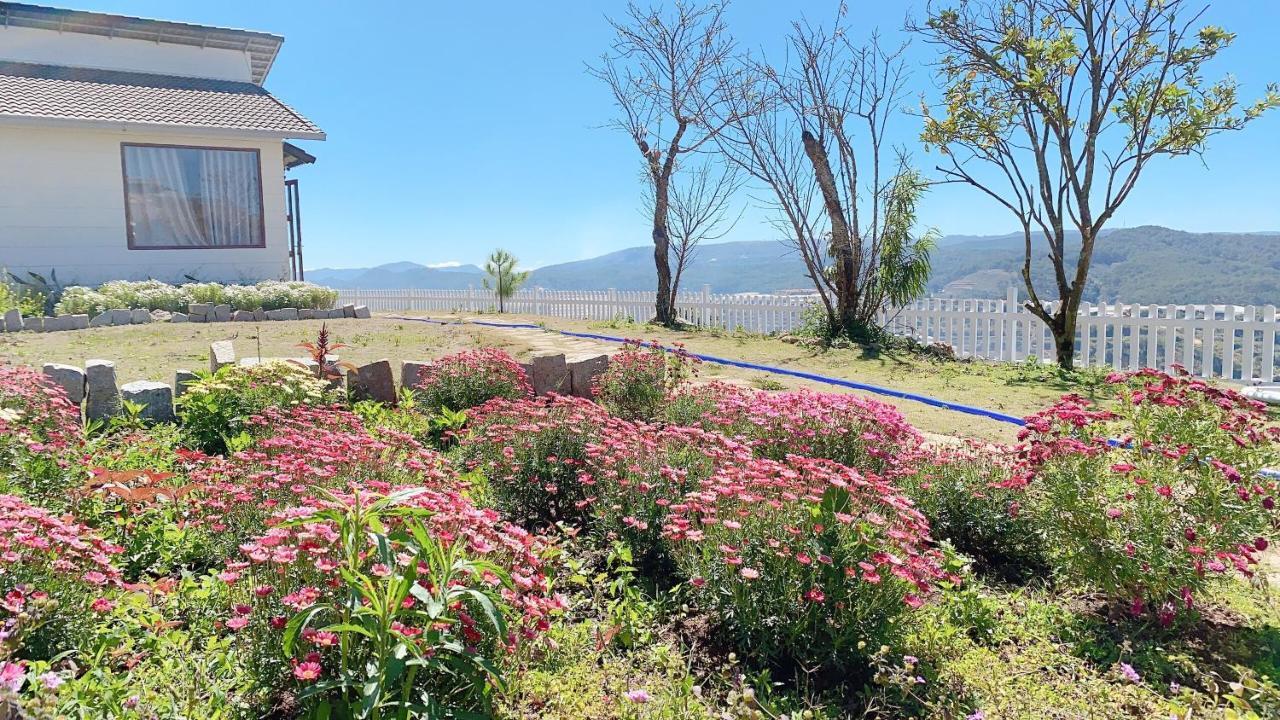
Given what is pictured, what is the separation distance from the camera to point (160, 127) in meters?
12.6

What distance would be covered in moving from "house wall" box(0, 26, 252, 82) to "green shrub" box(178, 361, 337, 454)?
13539 mm

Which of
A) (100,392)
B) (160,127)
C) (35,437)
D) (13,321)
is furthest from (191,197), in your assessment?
(35,437)

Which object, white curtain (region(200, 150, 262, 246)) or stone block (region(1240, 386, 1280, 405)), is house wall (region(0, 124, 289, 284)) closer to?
white curtain (region(200, 150, 262, 246))

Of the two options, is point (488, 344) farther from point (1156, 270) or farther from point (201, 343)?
point (1156, 270)

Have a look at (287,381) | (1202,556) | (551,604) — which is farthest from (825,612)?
(287,381)

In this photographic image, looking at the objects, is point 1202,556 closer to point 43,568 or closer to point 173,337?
point 43,568

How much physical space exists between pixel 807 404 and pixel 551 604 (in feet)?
7.66

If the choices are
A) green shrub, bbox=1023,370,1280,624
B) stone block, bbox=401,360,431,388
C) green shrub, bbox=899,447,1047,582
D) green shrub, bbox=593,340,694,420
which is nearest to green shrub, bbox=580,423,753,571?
green shrub, bbox=899,447,1047,582

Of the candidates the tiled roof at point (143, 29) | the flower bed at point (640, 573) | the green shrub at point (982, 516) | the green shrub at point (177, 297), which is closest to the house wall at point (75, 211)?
the green shrub at point (177, 297)

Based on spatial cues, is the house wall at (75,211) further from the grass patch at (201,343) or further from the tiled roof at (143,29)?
the grass patch at (201,343)

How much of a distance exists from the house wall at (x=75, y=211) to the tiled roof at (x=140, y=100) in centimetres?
40

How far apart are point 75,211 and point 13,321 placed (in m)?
4.48

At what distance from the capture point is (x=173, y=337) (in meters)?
8.71

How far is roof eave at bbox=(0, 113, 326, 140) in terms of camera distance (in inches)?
460
